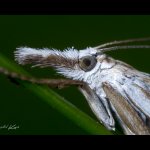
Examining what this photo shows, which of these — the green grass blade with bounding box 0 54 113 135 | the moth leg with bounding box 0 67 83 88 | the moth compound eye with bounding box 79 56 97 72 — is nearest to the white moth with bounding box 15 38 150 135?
the moth compound eye with bounding box 79 56 97 72

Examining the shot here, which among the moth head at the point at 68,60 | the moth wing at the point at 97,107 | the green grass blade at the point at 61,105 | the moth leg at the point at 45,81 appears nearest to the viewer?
the green grass blade at the point at 61,105

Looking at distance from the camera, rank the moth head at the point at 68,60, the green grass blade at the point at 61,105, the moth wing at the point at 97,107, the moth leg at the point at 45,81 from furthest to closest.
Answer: the moth head at the point at 68,60
the moth wing at the point at 97,107
the moth leg at the point at 45,81
the green grass blade at the point at 61,105

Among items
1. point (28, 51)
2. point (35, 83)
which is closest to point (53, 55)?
point (28, 51)

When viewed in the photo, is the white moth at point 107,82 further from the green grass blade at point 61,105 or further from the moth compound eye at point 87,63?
the green grass blade at point 61,105

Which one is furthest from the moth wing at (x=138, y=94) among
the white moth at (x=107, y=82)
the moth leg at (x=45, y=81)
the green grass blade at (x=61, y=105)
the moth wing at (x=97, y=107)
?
the green grass blade at (x=61, y=105)

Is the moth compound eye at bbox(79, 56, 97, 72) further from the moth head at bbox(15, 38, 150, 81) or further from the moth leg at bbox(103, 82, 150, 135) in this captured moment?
the moth leg at bbox(103, 82, 150, 135)

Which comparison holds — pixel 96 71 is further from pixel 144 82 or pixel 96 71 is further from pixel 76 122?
pixel 76 122

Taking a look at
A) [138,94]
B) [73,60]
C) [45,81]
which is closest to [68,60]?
[73,60]
